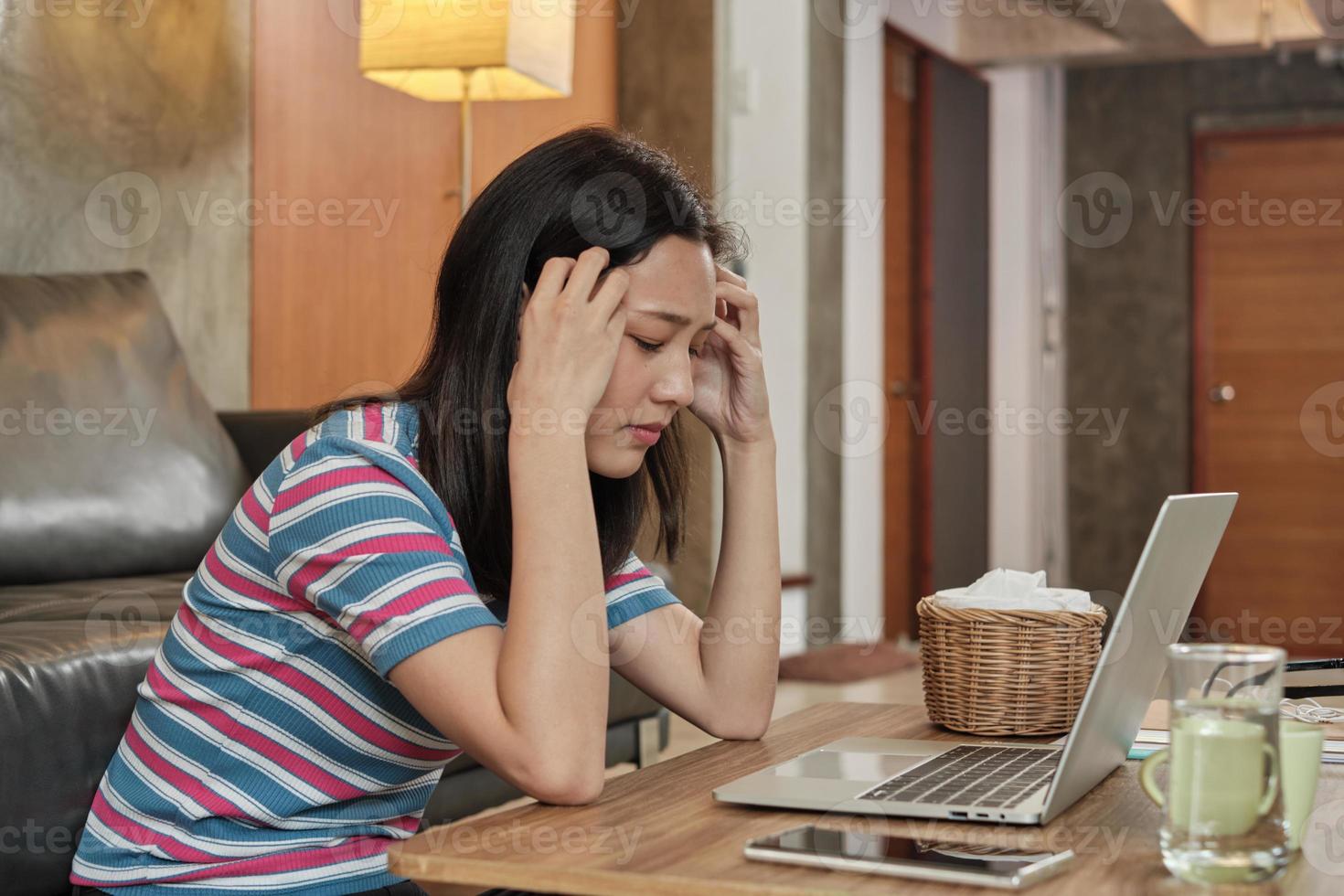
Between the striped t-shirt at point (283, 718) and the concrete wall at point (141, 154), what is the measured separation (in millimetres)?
1870

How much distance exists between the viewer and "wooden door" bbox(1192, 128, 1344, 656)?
698 centimetres

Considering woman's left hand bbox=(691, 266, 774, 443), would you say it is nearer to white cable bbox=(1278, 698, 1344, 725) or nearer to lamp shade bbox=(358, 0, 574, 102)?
white cable bbox=(1278, 698, 1344, 725)

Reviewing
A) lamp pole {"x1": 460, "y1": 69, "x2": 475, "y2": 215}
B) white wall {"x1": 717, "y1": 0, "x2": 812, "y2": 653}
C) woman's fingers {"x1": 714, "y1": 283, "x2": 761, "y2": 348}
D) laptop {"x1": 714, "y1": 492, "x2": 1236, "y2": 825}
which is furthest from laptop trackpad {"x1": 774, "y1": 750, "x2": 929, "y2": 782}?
white wall {"x1": 717, "y1": 0, "x2": 812, "y2": 653}

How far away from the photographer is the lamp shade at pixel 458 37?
11.0 ft

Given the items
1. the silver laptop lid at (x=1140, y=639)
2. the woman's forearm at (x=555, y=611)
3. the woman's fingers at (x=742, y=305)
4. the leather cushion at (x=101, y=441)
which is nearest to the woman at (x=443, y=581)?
the woman's forearm at (x=555, y=611)

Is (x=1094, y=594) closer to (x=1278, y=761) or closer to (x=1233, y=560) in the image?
(x=1233, y=560)

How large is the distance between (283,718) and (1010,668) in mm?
566

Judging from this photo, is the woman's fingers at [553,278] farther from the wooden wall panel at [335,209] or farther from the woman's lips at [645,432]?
the wooden wall panel at [335,209]

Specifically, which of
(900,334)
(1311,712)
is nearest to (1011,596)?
(1311,712)

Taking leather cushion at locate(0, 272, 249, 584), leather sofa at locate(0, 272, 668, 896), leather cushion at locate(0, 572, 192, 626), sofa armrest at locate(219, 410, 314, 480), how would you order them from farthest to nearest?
1. sofa armrest at locate(219, 410, 314, 480)
2. leather cushion at locate(0, 272, 249, 584)
3. leather cushion at locate(0, 572, 192, 626)
4. leather sofa at locate(0, 272, 668, 896)

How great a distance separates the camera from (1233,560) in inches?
283

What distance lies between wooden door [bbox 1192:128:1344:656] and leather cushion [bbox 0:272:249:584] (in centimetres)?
552

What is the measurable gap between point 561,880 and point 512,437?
1.19 ft

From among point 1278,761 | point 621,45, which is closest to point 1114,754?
point 1278,761
